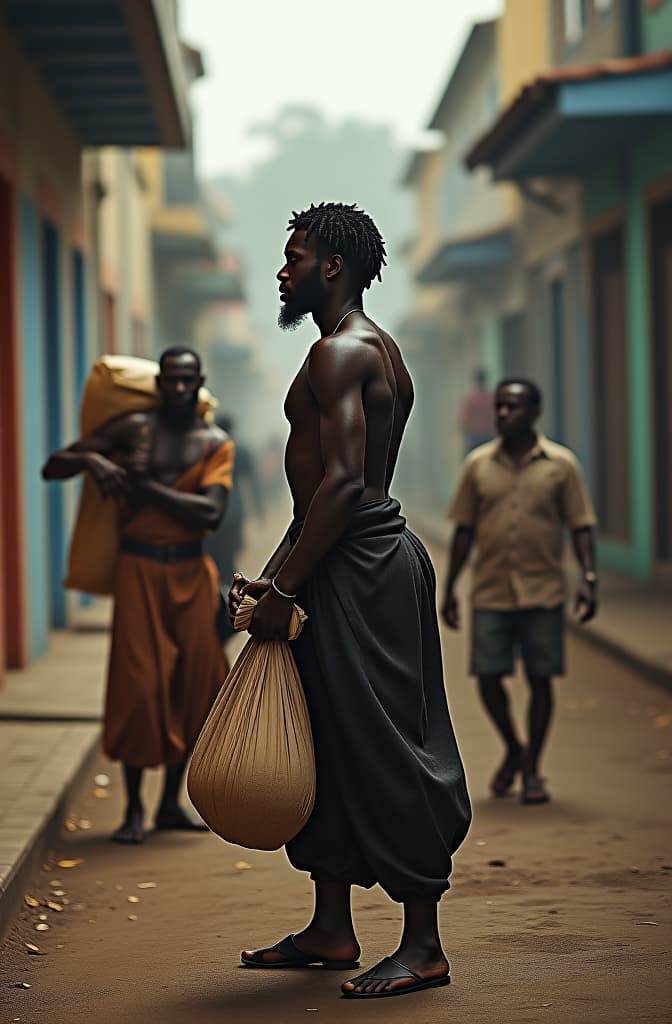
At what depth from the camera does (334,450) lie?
16.1ft

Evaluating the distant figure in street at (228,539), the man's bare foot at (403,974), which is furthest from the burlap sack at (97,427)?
the distant figure in street at (228,539)

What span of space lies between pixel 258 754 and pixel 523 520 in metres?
3.44

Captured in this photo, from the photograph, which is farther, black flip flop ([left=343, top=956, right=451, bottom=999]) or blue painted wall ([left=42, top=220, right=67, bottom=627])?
blue painted wall ([left=42, top=220, right=67, bottom=627])

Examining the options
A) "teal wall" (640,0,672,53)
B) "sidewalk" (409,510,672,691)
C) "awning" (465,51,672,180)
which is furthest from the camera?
"teal wall" (640,0,672,53)

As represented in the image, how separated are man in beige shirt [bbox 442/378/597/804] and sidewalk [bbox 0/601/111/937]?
1.80 m

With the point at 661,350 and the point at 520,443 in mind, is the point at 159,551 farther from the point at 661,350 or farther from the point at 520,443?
the point at 661,350

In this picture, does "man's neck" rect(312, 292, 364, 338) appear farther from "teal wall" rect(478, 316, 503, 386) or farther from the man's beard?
"teal wall" rect(478, 316, 503, 386)

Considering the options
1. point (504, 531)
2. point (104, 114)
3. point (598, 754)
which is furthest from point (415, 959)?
point (104, 114)

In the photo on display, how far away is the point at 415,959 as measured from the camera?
499cm

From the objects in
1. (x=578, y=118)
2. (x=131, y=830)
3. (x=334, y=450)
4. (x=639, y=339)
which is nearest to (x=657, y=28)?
(x=578, y=118)

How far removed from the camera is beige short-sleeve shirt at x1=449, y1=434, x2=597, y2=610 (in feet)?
26.5

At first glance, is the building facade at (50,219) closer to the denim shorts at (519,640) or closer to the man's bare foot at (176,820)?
the man's bare foot at (176,820)

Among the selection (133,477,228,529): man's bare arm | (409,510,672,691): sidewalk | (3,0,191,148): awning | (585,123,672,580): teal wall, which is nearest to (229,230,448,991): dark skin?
(133,477,228,529): man's bare arm

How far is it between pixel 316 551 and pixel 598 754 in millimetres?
4471
